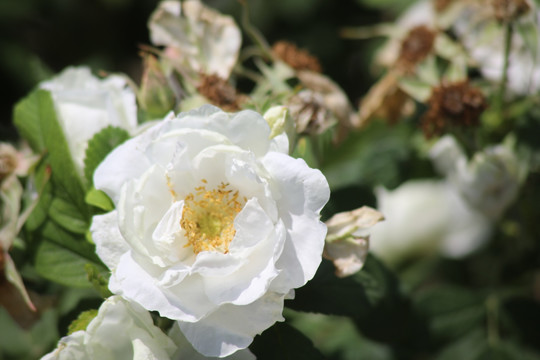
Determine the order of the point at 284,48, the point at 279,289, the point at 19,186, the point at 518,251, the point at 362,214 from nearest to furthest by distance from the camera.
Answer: the point at 279,289 < the point at 362,214 < the point at 19,186 < the point at 284,48 < the point at 518,251

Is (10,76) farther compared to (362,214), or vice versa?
(10,76)

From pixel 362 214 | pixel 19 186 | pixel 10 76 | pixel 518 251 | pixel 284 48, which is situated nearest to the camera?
pixel 362 214

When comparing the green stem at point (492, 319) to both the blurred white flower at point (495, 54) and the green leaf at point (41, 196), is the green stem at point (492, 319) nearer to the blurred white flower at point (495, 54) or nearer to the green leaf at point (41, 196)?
the blurred white flower at point (495, 54)

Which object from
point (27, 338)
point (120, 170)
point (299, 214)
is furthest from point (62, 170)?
point (27, 338)

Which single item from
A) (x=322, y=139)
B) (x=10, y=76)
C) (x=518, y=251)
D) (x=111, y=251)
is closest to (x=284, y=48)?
(x=322, y=139)

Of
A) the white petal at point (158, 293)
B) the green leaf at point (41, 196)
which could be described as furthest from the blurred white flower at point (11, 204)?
the white petal at point (158, 293)

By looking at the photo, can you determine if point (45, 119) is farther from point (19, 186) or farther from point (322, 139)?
point (322, 139)

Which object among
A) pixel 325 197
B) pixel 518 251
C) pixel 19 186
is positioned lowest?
pixel 518 251
